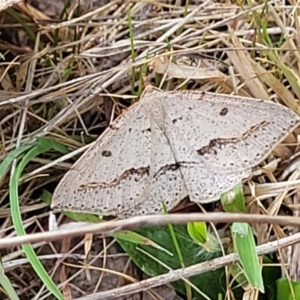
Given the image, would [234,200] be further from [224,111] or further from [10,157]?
[10,157]

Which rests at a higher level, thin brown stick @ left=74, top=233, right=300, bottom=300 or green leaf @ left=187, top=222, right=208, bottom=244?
green leaf @ left=187, top=222, right=208, bottom=244

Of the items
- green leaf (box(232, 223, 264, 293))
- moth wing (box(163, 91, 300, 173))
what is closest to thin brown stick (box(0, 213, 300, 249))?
green leaf (box(232, 223, 264, 293))

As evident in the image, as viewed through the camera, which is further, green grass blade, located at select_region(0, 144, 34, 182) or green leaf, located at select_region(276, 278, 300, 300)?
green grass blade, located at select_region(0, 144, 34, 182)

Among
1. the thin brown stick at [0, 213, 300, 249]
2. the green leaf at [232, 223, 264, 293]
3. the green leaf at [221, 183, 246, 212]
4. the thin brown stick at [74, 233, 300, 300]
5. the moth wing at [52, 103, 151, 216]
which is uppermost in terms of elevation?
the thin brown stick at [0, 213, 300, 249]

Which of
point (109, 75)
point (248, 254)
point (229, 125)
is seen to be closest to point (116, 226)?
point (248, 254)

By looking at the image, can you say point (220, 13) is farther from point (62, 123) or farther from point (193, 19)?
point (62, 123)

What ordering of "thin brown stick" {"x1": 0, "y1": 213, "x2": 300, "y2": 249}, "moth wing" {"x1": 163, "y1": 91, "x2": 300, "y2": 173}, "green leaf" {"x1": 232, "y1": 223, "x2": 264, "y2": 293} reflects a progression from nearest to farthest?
"thin brown stick" {"x1": 0, "y1": 213, "x2": 300, "y2": 249} → "green leaf" {"x1": 232, "y1": 223, "x2": 264, "y2": 293} → "moth wing" {"x1": 163, "y1": 91, "x2": 300, "y2": 173}

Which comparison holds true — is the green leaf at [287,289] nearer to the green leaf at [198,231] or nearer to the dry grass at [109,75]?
the dry grass at [109,75]

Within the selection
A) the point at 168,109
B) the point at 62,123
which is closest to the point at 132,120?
the point at 168,109

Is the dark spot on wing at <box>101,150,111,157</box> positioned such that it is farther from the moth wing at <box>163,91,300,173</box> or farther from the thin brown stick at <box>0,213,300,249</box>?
the thin brown stick at <box>0,213,300,249</box>
